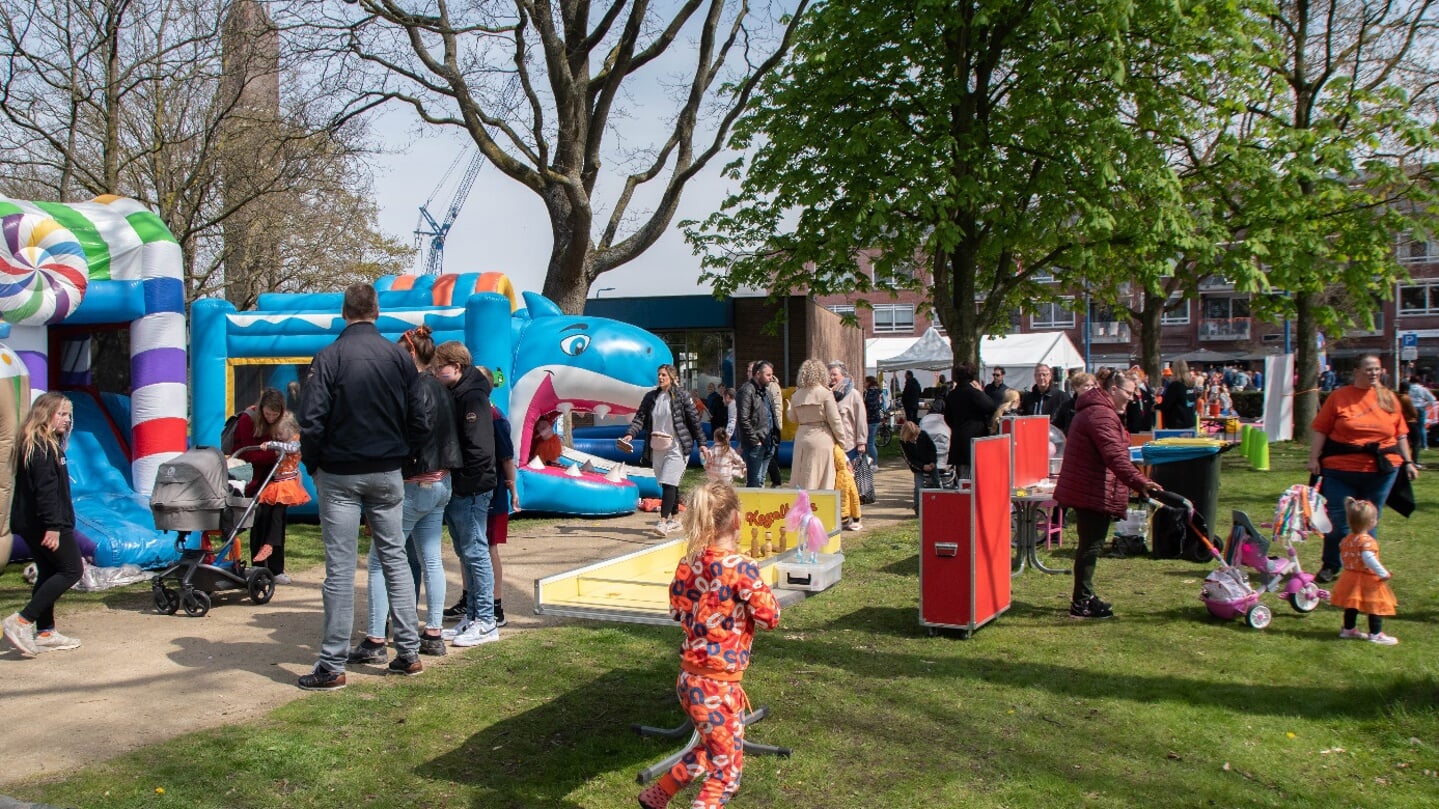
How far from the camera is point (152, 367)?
9.97 metres

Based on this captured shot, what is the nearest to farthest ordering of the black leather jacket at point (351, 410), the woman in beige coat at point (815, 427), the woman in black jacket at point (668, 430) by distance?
the black leather jacket at point (351, 410)
the woman in beige coat at point (815, 427)
the woman in black jacket at point (668, 430)

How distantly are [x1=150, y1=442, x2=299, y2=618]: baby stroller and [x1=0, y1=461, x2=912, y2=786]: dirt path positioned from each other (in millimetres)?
157

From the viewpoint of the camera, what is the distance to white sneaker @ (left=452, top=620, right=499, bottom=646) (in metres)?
6.71

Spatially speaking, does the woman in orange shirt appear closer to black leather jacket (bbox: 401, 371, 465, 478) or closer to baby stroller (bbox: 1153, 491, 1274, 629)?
baby stroller (bbox: 1153, 491, 1274, 629)

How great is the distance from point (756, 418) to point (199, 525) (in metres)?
6.20

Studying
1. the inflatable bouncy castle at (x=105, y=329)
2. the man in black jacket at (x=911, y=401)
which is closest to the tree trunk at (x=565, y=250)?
the inflatable bouncy castle at (x=105, y=329)

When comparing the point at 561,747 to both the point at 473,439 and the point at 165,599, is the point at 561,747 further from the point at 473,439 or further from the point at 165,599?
the point at 165,599

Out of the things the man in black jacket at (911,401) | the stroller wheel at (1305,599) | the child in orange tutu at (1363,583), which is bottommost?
the stroller wheel at (1305,599)

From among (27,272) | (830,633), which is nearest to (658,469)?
(830,633)

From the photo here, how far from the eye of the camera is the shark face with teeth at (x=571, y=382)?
11.9 metres

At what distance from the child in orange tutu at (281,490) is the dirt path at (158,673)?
0.42m

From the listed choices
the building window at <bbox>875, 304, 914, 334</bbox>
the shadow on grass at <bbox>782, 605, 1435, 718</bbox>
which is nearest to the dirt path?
the shadow on grass at <bbox>782, 605, 1435, 718</bbox>

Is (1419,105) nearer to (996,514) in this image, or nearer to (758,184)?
(758,184)

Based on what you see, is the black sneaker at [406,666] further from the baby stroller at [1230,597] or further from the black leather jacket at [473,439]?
the baby stroller at [1230,597]
